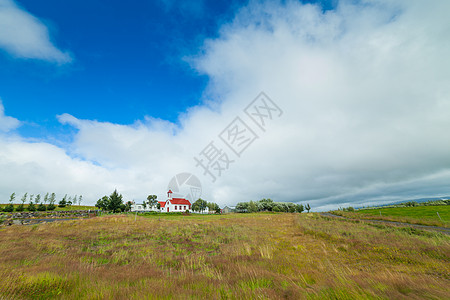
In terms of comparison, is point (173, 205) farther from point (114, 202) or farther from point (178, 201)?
point (114, 202)

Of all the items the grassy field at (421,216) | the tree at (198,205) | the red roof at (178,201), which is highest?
the red roof at (178,201)

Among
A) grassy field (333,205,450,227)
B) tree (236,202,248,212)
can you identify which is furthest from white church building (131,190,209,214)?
grassy field (333,205,450,227)

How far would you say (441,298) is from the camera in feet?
10.7

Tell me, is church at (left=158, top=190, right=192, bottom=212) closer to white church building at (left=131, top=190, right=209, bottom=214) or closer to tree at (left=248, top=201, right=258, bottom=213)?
white church building at (left=131, top=190, right=209, bottom=214)

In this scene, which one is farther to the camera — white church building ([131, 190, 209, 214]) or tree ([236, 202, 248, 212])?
tree ([236, 202, 248, 212])

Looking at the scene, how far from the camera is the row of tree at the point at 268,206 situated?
102 metres

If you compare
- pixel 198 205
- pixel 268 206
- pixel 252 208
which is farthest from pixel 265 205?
pixel 198 205

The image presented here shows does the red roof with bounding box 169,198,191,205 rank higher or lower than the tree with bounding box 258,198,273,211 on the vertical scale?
higher

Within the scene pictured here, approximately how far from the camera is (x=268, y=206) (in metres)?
104

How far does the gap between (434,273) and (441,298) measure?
15.8 feet

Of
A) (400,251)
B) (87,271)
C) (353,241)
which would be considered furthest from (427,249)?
(87,271)

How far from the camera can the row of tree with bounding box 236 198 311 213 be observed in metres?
102

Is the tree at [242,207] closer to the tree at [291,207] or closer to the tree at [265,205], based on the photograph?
the tree at [265,205]

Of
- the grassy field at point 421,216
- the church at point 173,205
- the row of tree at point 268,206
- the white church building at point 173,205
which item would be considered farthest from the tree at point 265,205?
the grassy field at point 421,216
